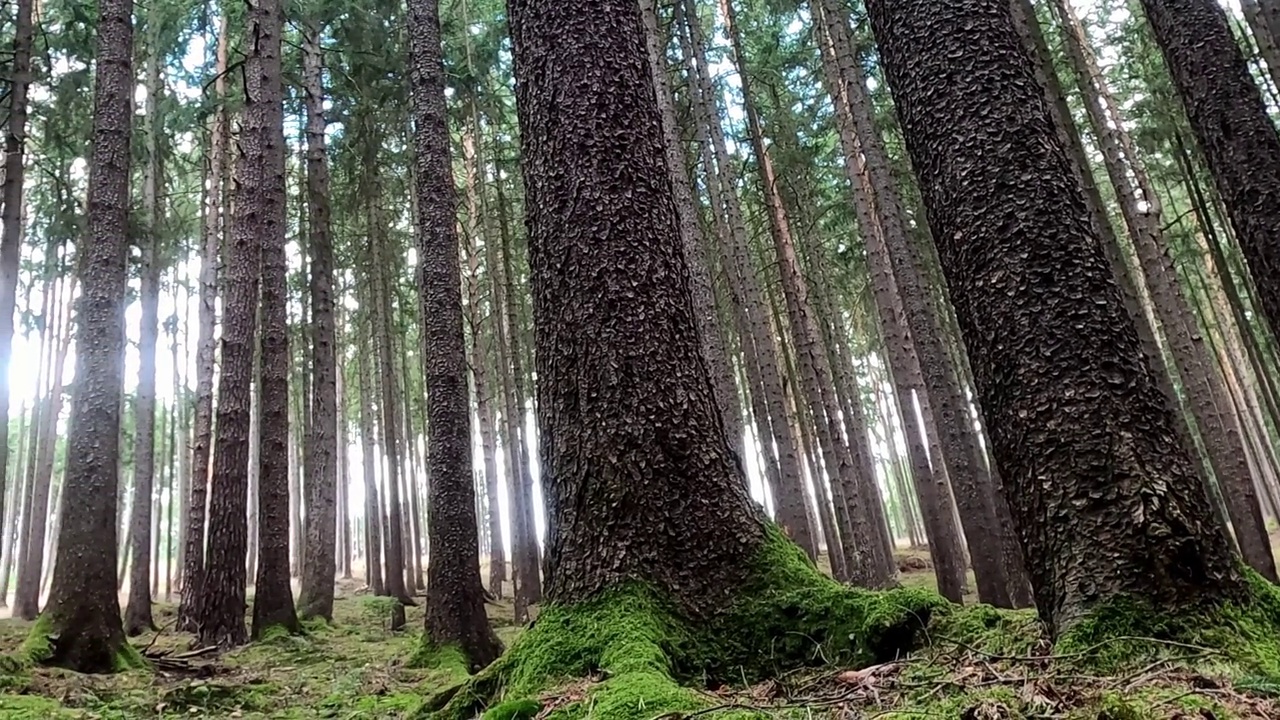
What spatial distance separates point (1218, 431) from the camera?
10102 mm

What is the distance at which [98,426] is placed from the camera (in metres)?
6.37

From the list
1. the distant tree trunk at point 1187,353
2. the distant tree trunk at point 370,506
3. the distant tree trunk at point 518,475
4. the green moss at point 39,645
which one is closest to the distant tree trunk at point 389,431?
the distant tree trunk at point 518,475

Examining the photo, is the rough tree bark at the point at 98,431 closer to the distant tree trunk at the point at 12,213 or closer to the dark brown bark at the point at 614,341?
the distant tree trunk at the point at 12,213

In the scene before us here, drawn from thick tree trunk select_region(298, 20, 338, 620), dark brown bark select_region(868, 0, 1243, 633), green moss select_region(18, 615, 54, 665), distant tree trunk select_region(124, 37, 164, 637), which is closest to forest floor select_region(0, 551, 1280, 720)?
green moss select_region(18, 615, 54, 665)

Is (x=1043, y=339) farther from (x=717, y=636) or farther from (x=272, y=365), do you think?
(x=272, y=365)

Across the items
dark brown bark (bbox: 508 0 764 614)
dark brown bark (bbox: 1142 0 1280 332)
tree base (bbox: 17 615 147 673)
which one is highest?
dark brown bark (bbox: 1142 0 1280 332)

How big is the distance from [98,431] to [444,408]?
269 centimetres

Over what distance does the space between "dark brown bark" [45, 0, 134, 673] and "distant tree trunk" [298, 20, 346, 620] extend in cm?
423

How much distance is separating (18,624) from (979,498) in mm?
13630

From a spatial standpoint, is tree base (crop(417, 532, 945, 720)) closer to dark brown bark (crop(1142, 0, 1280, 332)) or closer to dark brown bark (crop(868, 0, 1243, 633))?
dark brown bark (crop(868, 0, 1243, 633))

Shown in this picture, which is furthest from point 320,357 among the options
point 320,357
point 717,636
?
point 717,636

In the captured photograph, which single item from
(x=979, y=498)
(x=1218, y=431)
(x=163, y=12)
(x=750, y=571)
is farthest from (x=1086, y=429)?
(x=163, y=12)

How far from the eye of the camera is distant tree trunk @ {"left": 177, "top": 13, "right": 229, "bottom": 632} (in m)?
9.80

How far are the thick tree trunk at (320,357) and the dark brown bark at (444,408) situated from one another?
431cm
